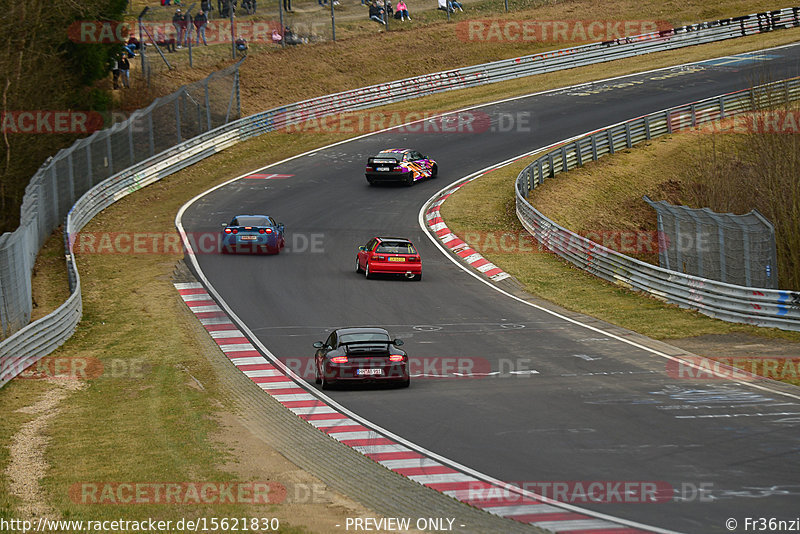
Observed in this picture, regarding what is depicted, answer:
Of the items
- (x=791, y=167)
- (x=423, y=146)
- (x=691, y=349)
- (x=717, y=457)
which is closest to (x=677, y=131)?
(x=423, y=146)

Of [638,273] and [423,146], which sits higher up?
[423,146]

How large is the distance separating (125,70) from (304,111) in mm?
9403

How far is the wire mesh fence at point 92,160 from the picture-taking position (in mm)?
24625

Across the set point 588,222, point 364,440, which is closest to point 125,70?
point 588,222

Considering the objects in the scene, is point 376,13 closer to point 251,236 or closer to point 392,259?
point 251,236

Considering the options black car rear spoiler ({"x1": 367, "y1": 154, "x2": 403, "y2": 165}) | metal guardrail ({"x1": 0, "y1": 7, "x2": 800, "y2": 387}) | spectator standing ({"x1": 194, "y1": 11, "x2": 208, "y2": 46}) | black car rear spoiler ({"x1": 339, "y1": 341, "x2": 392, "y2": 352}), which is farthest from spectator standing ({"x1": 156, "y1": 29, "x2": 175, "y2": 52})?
black car rear spoiler ({"x1": 339, "y1": 341, "x2": 392, "y2": 352})

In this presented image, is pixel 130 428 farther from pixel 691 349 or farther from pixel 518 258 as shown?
Result: pixel 518 258

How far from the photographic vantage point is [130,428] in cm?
1788

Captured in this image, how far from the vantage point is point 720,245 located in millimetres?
28172

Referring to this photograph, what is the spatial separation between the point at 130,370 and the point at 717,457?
12.6 m

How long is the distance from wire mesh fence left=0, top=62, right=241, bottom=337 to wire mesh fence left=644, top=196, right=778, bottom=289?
57.9 ft

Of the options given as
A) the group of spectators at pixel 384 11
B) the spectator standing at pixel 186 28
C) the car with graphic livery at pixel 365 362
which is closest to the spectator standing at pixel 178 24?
the spectator standing at pixel 186 28

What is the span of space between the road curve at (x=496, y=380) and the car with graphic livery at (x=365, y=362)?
344 millimetres

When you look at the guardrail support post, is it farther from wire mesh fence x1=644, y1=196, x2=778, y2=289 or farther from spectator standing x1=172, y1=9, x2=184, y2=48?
wire mesh fence x1=644, y1=196, x2=778, y2=289
